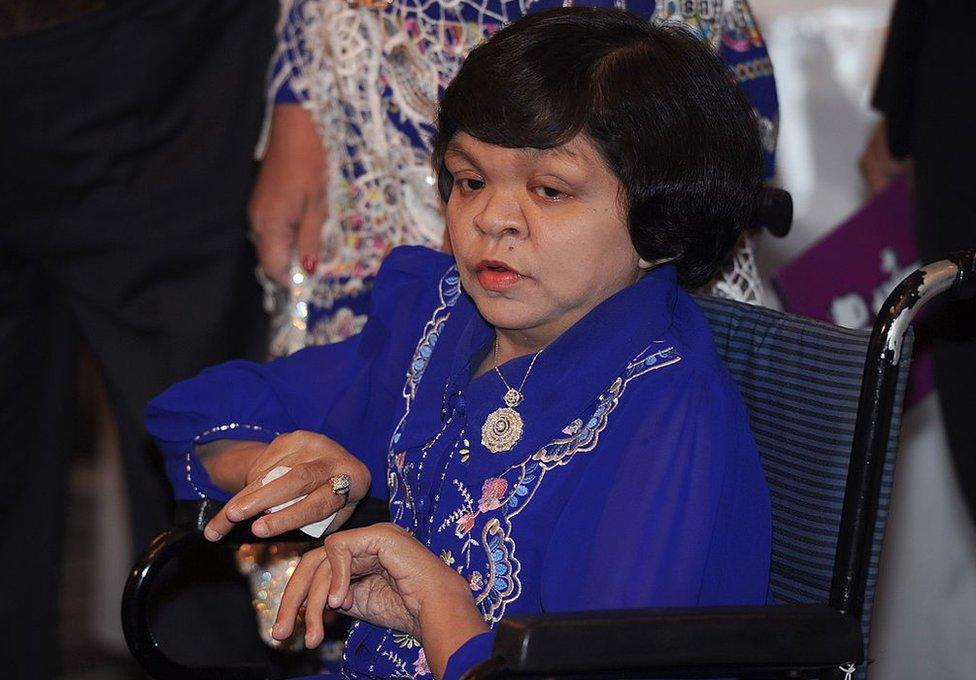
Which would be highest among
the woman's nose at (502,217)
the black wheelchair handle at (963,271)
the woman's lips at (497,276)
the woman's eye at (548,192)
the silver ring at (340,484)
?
the woman's eye at (548,192)

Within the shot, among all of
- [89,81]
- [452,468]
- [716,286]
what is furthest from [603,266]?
[89,81]

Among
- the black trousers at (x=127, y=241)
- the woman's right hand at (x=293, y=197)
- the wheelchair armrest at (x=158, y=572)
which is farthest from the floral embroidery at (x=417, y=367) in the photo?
the black trousers at (x=127, y=241)

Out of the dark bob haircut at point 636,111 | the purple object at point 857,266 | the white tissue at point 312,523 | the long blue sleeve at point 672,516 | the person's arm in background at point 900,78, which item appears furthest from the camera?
the purple object at point 857,266

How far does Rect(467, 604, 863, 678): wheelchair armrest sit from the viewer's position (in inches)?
40.6

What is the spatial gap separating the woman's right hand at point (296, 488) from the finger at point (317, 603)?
100 millimetres

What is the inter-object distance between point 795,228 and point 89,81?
132cm

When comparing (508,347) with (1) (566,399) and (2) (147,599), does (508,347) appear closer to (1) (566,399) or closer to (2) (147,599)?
(1) (566,399)

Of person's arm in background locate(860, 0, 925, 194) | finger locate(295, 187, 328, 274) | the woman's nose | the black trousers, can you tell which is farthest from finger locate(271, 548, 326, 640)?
person's arm in background locate(860, 0, 925, 194)

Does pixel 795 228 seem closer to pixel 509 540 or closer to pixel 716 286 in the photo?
pixel 716 286

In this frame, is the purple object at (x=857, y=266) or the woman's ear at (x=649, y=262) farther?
the purple object at (x=857, y=266)

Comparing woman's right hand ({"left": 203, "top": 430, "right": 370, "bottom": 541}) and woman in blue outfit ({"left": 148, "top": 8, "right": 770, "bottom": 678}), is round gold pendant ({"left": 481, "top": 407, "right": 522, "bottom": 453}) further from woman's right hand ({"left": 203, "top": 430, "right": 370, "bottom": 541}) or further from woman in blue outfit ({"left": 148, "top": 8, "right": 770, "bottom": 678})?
woman's right hand ({"left": 203, "top": 430, "right": 370, "bottom": 541})

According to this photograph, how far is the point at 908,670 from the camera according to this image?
2541 mm

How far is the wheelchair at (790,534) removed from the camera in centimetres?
105

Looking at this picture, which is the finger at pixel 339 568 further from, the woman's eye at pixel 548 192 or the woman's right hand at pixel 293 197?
the woman's right hand at pixel 293 197
